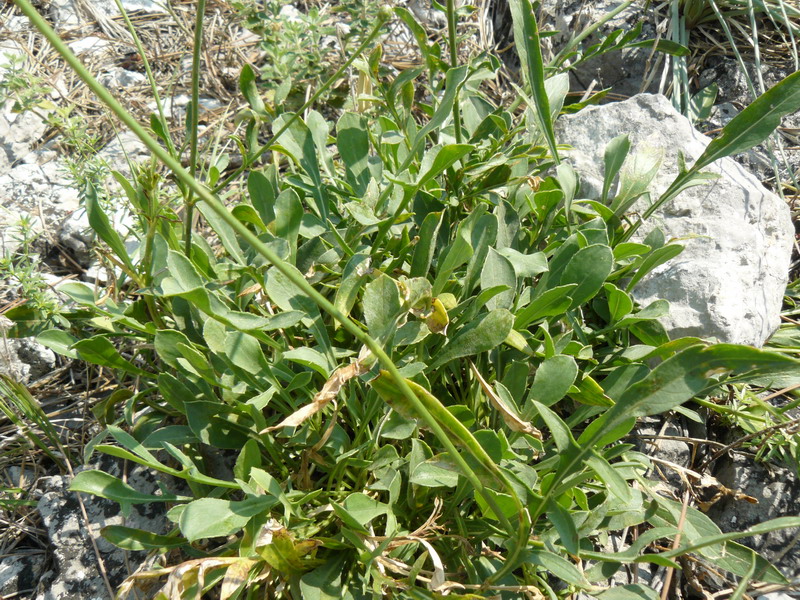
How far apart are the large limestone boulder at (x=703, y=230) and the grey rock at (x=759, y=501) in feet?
1.09

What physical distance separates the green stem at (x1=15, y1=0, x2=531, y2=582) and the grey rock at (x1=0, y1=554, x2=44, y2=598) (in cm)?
120

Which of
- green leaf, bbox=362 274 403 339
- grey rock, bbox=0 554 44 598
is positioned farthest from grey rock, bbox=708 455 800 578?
grey rock, bbox=0 554 44 598

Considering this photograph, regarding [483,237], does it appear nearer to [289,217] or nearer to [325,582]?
[289,217]

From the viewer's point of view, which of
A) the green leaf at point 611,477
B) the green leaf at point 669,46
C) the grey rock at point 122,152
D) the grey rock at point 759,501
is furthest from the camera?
the grey rock at point 122,152

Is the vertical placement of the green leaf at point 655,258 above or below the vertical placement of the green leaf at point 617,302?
above

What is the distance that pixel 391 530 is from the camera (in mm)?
1322

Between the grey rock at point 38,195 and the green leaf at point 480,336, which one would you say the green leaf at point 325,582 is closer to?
the green leaf at point 480,336

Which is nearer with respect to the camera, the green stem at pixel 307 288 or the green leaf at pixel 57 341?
the green stem at pixel 307 288

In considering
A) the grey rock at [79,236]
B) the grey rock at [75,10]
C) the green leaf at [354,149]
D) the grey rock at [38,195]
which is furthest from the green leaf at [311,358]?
the grey rock at [75,10]

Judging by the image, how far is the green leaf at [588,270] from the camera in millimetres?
1498

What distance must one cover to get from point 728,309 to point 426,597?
1071 mm

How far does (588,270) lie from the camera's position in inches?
59.6

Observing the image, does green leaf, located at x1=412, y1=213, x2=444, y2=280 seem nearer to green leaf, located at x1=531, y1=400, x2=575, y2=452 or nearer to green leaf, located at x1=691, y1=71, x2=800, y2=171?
green leaf, located at x1=531, y1=400, x2=575, y2=452

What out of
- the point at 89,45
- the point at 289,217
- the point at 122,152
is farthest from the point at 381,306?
the point at 89,45
